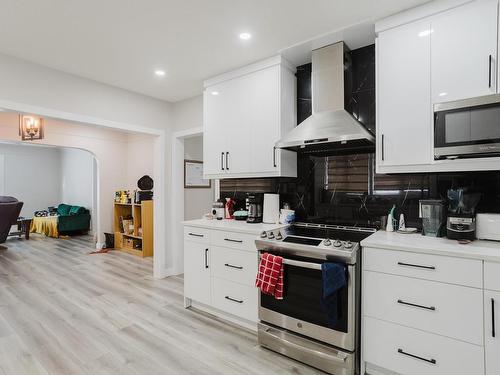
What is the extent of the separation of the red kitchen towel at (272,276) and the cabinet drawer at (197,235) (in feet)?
2.82

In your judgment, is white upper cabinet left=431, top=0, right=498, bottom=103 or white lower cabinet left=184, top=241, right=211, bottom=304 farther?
white lower cabinet left=184, top=241, right=211, bottom=304

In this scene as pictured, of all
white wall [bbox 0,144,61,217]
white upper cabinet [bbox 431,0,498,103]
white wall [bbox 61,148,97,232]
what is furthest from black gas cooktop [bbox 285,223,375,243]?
white wall [bbox 0,144,61,217]

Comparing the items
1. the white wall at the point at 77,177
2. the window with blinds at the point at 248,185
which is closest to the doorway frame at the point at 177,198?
the window with blinds at the point at 248,185

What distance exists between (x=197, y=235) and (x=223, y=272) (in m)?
0.49

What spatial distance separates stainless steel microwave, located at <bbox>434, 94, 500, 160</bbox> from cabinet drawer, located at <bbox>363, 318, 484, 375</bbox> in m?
1.16

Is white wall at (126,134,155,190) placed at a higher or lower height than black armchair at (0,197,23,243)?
higher

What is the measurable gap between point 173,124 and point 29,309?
2912 millimetres

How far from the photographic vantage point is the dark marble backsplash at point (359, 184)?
7.11ft

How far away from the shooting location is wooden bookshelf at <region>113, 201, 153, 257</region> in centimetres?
543

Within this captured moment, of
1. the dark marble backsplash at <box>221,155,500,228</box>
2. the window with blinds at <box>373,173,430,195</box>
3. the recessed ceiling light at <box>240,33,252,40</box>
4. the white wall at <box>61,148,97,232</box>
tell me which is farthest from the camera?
the white wall at <box>61,148,97,232</box>

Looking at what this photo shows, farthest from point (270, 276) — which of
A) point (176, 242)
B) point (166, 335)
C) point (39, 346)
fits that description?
point (176, 242)

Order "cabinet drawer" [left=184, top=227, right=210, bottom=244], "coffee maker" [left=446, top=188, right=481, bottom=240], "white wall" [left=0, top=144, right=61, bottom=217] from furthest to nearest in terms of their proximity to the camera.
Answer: "white wall" [left=0, top=144, right=61, bottom=217] < "cabinet drawer" [left=184, top=227, right=210, bottom=244] < "coffee maker" [left=446, top=188, right=481, bottom=240]

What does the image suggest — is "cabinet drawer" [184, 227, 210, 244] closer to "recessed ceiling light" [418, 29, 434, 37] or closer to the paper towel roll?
the paper towel roll

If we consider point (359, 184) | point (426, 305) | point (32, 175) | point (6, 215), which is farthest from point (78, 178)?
point (426, 305)
